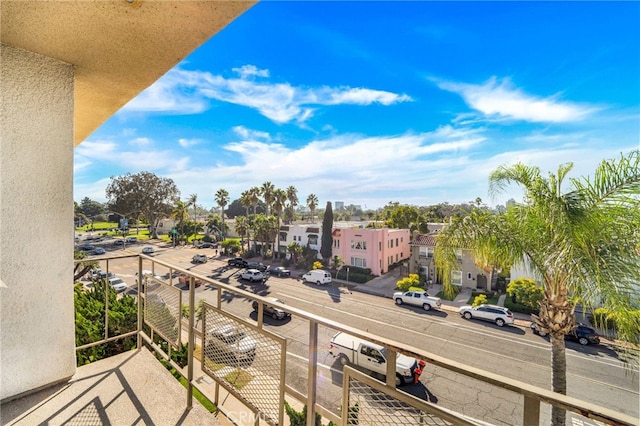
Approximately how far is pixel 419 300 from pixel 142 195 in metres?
40.9

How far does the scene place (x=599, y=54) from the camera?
776 centimetres

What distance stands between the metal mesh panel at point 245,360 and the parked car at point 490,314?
14860 mm

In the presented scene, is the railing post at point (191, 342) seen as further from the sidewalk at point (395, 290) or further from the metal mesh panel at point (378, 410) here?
the sidewalk at point (395, 290)

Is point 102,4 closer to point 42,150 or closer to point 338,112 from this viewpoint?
point 42,150

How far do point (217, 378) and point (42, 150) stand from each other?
189 centimetres

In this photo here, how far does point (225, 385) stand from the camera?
1718mm

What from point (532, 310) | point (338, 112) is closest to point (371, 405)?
point (532, 310)

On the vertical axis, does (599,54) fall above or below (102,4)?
above

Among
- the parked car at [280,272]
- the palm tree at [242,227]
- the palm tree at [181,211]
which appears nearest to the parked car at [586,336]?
the parked car at [280,272]

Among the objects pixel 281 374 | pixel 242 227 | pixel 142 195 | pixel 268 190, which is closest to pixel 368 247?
pixel 268 190

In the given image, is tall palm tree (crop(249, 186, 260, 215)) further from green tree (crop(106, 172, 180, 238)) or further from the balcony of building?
the balcony of building

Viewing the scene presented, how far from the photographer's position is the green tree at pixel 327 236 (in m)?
24.3

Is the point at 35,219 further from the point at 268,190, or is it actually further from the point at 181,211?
Answer: the point at 181,211

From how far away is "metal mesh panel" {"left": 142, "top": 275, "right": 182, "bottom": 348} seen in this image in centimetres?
228
